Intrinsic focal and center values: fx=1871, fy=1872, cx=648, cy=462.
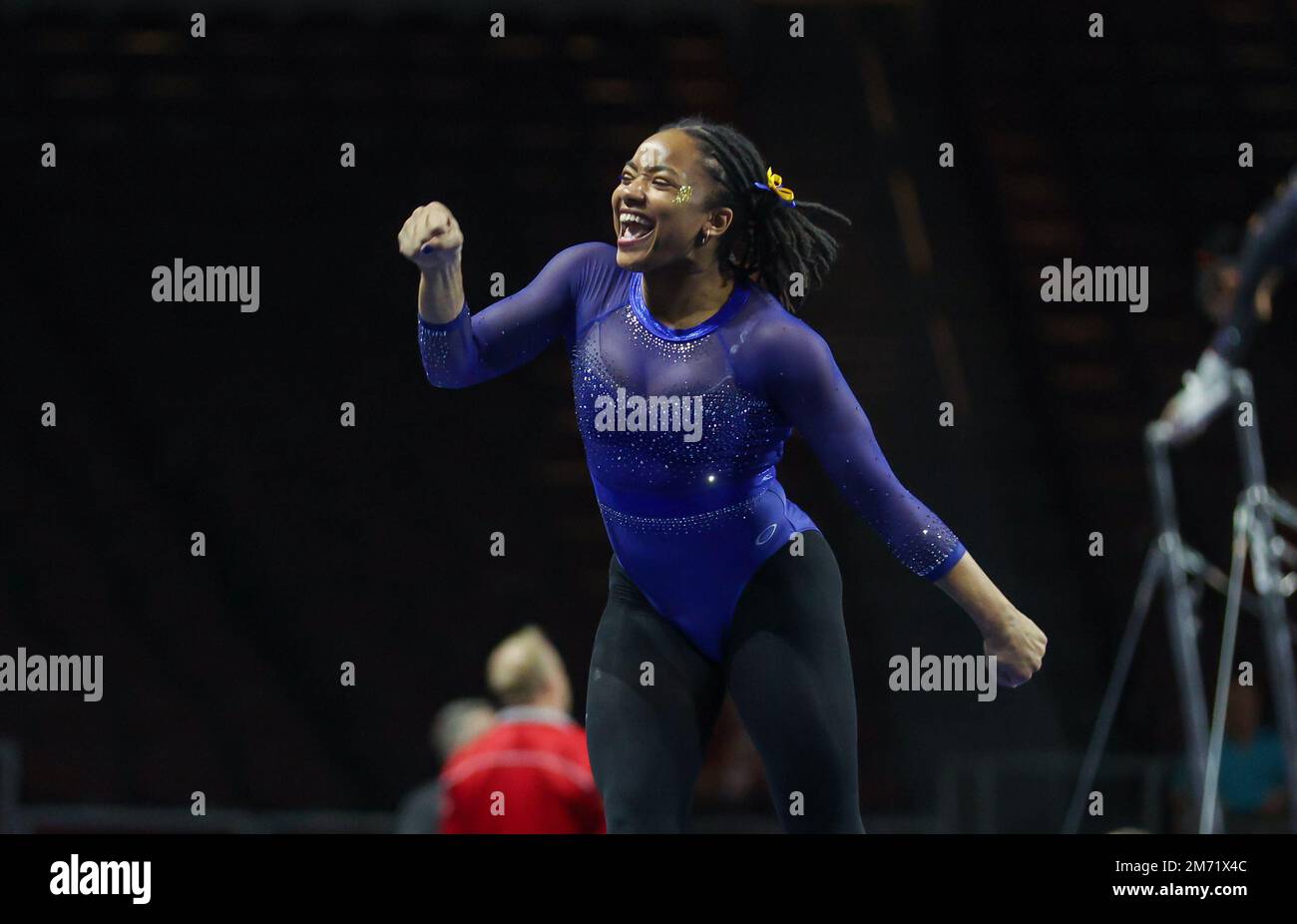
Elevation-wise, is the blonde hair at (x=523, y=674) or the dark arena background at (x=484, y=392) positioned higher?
the dark arena background at (x=484, y=392)

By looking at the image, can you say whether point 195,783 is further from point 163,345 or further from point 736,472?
point 736,472

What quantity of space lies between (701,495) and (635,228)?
0.47 m

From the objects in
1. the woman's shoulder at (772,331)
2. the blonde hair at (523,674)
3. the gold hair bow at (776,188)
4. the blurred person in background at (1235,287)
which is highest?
the blurred person in background at (1235,287)

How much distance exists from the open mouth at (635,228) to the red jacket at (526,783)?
192 cm

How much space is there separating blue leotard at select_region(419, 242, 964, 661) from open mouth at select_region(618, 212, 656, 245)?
114mm

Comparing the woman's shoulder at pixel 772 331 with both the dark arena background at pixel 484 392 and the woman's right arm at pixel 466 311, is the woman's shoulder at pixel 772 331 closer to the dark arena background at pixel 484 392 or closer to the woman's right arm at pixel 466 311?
the woman's right arm at pixel 466 311

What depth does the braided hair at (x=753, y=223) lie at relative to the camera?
3.31m

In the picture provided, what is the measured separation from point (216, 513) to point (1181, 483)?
412cm
